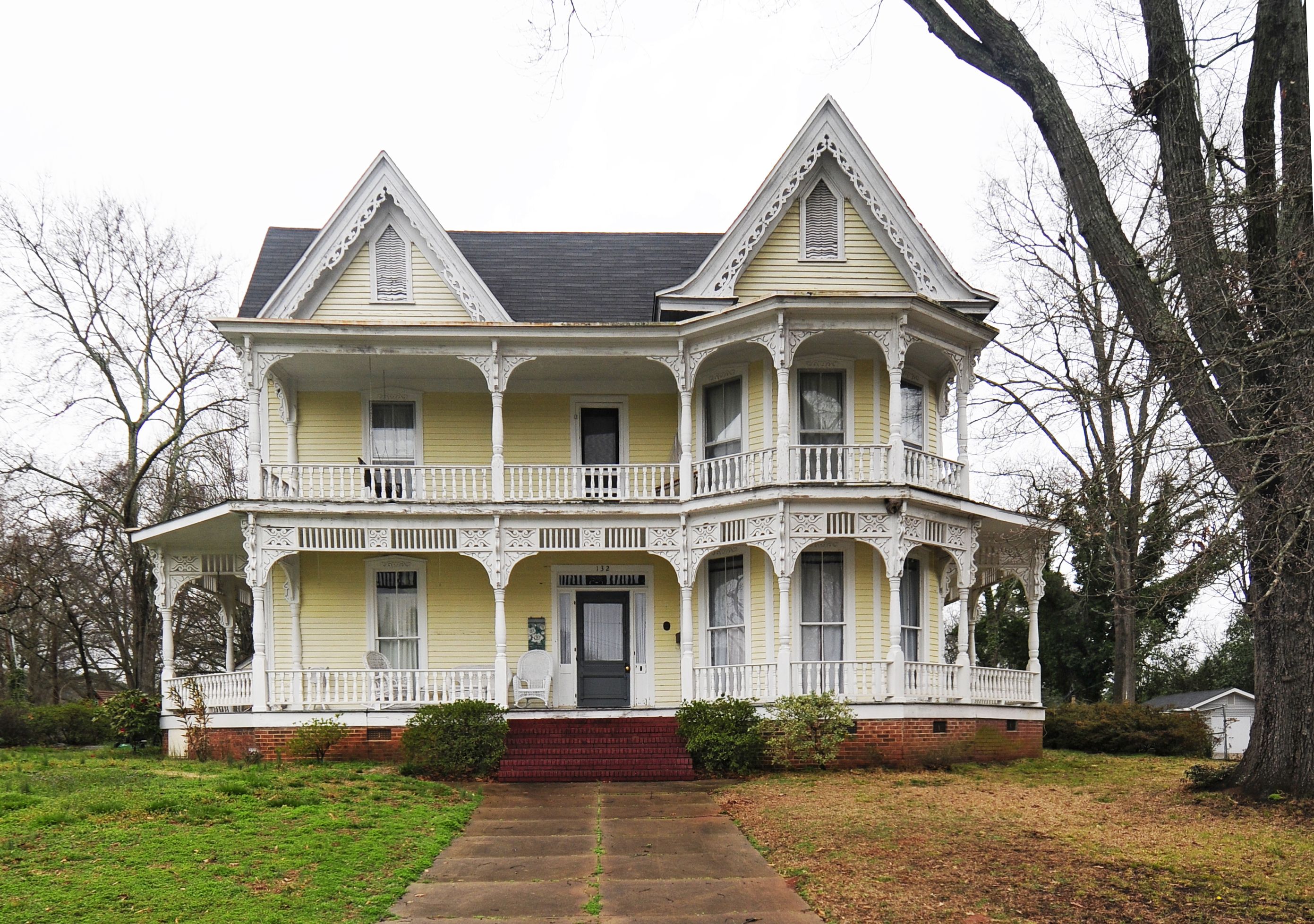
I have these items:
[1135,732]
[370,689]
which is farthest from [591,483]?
[1135,732]

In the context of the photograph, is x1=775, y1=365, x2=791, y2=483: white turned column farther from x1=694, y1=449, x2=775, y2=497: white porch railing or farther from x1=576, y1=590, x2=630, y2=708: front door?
x1=576, y1=590, x2=630, y2=708: front door

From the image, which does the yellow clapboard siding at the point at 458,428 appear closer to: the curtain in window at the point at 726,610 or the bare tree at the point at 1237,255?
the curtain in window at the point at 726,610

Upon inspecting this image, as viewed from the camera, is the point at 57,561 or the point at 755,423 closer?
the point at 755,423

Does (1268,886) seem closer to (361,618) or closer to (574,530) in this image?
(574,530)

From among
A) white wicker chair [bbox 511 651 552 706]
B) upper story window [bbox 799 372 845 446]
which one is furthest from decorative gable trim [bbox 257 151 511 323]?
white wicker chair [bbox 511 651 552 706]

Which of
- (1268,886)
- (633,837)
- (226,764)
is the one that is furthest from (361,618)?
(1268,886)

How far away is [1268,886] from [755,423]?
11.7 m

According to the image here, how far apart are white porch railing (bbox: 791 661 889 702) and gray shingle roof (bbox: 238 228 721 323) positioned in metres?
6.87

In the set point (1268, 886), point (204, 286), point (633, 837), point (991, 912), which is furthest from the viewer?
→ point (204, 286)

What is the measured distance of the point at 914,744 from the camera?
16641 mm

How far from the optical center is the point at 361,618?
19719 mm

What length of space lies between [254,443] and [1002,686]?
1337 cm

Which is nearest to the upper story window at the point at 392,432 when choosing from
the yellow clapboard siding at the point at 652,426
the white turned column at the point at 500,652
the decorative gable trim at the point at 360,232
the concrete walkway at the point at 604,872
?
the decorative gable trim at the point at 360,232

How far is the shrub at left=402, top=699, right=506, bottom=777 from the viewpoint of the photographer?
614 inches
